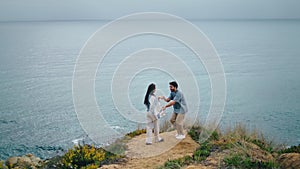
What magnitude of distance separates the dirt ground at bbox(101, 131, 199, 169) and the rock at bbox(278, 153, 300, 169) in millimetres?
2946

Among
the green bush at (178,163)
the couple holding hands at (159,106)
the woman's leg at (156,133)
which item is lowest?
the green bush at (178,163)

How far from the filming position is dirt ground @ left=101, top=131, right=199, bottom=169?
11570 millimetres

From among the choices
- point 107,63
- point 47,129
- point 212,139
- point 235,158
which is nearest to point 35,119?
point 47,129

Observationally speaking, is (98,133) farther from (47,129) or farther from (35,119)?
(35,119)

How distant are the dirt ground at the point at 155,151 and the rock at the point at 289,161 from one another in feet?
9.66

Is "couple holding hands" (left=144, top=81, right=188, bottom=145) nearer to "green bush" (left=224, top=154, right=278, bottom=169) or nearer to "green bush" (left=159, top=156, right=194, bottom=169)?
"green bush" (left=159, top=156, right=194, bottom=169)

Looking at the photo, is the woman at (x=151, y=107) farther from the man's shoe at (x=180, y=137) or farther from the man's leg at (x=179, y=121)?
the man's shoe at (x=180, y=137)

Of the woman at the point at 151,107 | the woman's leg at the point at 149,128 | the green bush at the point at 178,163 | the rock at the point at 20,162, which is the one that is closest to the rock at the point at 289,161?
the green bush at the point at 178,163

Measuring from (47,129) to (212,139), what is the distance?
Answer: 17.1 meters

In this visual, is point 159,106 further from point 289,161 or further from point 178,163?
point 289,161

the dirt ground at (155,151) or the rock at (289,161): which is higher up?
the dirt ground at (155,151)

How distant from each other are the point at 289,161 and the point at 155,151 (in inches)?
177

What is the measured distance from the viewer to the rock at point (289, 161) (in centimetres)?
1020

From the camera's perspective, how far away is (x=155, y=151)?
496 inches
